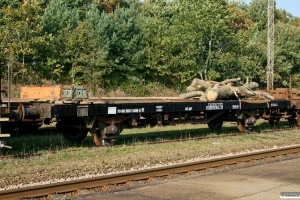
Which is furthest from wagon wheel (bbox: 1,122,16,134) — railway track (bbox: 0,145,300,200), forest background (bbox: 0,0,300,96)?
forest background (bbox: 0,0,300,96)

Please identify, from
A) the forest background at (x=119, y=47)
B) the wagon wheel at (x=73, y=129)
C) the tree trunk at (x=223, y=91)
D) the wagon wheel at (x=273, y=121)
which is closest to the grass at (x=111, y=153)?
the wagon wheel at (x=73, y=129)

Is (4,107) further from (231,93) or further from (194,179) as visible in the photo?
(231,93)

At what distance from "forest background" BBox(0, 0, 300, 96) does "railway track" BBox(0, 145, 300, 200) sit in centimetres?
2178

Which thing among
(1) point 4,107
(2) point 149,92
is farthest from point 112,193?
(2) point 149,92

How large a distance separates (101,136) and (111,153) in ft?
3.83

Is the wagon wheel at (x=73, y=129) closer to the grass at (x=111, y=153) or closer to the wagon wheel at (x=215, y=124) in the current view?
the grass at (x=111, y=153)

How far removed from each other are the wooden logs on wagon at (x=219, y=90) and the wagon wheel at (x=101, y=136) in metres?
4.51

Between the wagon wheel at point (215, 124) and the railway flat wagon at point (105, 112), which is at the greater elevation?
the railway flat wagon at point (105, 112)

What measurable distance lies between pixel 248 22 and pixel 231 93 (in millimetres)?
54451

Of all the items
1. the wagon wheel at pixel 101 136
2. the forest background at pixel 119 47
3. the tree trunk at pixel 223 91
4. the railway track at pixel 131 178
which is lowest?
the railway track at pixel 131 178

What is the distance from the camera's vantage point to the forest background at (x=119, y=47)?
106 feet

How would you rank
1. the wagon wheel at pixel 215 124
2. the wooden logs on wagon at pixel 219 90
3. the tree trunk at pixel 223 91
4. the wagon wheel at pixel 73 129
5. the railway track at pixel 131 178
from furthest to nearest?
the wagon wheel at pixel 215 124, the wooden logs on wagon at pixel 219 90, the tree trunk at pixel 223 91, the wagon wheel at pixel 73 129, the railway track at pixel 131 178

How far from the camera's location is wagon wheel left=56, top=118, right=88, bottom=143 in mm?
14289

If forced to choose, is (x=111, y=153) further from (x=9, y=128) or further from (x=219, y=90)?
(x=219, y=90)
